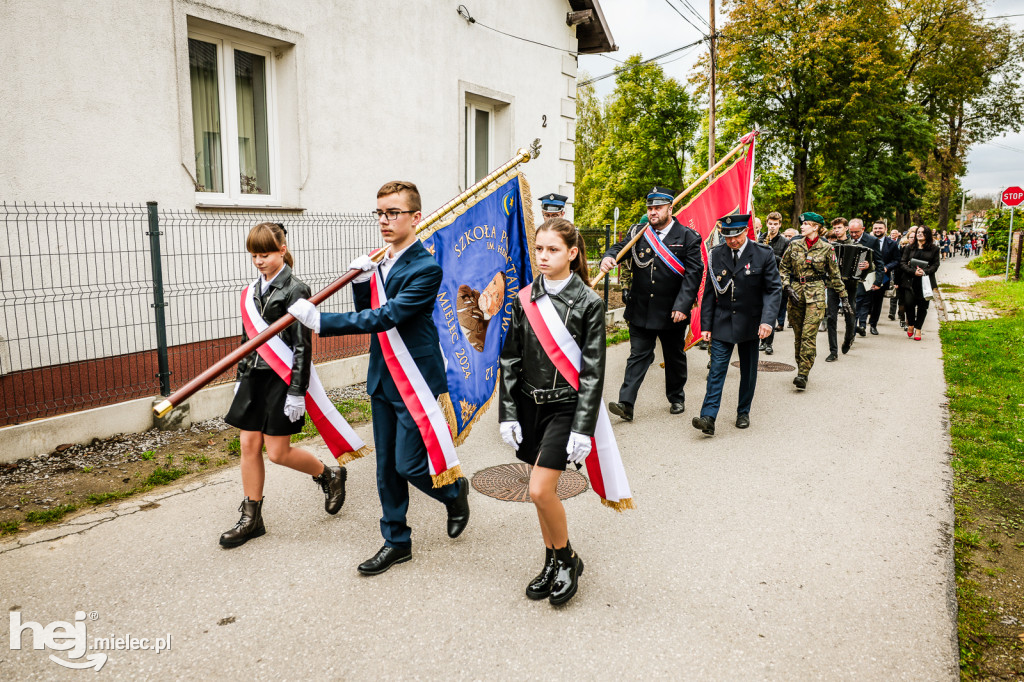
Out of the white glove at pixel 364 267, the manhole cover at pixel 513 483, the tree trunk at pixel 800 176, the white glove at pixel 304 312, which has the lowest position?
the manhole cover at pixel 513 483

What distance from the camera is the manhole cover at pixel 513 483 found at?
4.76 metres

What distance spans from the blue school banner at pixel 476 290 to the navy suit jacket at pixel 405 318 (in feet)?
2.81

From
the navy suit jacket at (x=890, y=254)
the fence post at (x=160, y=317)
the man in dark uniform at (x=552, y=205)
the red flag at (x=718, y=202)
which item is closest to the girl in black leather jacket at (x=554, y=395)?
the man in dark uniform at (x=552, y=205)

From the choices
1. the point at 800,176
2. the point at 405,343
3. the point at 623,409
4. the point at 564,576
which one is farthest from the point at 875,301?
the point at 800,176

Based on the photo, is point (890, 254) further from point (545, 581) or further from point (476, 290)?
point (545, 581)

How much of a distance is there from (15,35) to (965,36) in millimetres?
40516

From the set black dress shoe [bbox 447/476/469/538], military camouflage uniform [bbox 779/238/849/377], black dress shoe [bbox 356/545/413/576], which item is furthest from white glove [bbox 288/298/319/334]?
military camouflage uniform [bbox 779/238/849/377]

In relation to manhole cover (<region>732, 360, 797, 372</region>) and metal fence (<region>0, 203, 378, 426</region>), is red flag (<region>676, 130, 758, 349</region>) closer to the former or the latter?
manhole cover (<region>732, 360, 797, 372</region>)

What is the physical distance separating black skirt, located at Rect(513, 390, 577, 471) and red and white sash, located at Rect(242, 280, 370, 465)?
1.31m

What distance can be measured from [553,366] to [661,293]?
12.5 feet

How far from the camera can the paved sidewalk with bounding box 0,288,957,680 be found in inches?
115

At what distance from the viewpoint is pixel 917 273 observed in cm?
1188

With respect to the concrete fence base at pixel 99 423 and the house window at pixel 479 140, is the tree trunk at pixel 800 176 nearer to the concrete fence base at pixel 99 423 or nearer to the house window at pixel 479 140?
the house window at pixel 479 140

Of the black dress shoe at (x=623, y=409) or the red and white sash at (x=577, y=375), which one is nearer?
the red and white sash at (x=577, y=375)
